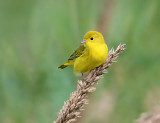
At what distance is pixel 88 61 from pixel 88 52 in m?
0.17

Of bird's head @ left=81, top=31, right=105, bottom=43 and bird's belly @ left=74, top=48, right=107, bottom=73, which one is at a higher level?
bird's head @ left=81, top=31, right=105, bottom=43

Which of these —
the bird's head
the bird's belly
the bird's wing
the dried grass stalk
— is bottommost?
the dried grass stalk

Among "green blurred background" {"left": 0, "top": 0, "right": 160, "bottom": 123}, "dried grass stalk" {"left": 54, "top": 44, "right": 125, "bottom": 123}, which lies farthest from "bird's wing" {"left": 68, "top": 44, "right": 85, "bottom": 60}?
"dried grass stalk" {"left": 54, "top": 44, "right": 125, "bottom": 123}

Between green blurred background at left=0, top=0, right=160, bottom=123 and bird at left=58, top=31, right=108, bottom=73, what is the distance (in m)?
0.30

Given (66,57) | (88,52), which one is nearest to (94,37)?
(88,52)

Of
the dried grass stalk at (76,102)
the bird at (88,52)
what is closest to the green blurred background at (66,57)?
the bird at (88,52)

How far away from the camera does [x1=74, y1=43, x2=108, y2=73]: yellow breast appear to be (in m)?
3.55

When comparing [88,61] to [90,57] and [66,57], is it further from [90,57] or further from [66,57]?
[66,57]

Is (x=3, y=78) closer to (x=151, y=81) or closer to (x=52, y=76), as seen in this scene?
(x=52, y=76)

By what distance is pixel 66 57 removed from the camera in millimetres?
4531

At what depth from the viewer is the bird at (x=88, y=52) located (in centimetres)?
376

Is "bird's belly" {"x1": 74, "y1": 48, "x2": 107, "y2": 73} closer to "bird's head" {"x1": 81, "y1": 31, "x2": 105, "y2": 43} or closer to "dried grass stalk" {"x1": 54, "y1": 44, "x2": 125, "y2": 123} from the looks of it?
"bird's head" {"x1": 81, "y1": 31, "x2": 105, "y2": 43}

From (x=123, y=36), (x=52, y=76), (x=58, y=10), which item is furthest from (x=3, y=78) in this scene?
(x=123, y=36)

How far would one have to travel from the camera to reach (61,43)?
4.54 m
